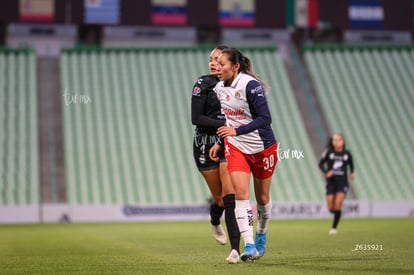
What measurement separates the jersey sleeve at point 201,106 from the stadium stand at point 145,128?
52.5 ft

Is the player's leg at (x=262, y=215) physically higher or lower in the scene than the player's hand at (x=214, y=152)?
lower

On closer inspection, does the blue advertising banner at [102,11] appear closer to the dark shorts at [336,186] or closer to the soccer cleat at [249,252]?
the dark shorts at [336,186]

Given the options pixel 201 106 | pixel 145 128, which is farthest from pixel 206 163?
pixel 145 128

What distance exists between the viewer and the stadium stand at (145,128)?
28750 mm

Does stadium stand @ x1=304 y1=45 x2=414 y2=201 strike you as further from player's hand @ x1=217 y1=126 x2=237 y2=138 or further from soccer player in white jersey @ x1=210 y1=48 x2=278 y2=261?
player's hand @ x1=217 y1=126 x2=237 y2=138

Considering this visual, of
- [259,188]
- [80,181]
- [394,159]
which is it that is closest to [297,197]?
[394,159]

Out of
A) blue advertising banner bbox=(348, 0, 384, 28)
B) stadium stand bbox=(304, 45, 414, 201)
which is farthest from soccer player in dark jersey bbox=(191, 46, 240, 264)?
blue advertising banner bbox=(348, 0, 384, 28)

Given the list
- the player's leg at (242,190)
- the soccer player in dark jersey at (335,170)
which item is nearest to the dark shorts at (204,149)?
the player's leg at (242,190)

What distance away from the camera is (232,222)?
9984mm

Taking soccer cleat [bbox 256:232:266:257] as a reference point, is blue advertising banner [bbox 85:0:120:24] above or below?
above

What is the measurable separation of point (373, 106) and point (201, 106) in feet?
76.0

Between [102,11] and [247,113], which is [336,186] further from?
[102,11]

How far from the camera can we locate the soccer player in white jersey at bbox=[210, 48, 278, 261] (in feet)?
31.9

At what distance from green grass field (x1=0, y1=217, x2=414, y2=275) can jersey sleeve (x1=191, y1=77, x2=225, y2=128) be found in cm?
167
